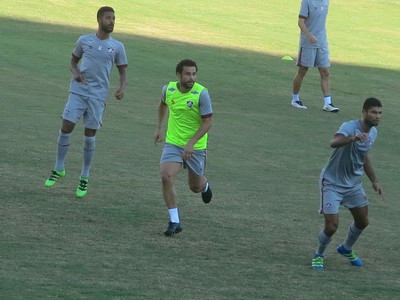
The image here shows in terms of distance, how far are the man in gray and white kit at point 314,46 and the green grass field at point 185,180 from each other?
0.66 metres

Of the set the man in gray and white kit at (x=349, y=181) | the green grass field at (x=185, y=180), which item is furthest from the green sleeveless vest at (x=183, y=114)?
the man in gray and white kit at (x=349, y=181)

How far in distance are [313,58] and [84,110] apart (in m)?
8.74

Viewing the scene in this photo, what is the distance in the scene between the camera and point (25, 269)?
32.2 feet

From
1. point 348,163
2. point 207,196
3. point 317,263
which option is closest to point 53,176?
point 207,196

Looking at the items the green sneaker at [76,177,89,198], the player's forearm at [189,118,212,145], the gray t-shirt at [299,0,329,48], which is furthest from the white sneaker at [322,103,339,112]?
the player's forearm at [189,118,212,145]

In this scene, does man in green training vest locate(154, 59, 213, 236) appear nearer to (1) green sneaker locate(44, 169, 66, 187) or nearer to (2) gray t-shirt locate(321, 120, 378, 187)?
(2) gray t-shirt locate(321, 120, 378, 187)

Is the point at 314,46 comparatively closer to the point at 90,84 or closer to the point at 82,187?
the point at 90,84

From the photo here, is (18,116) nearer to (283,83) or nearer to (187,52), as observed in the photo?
(283,83)

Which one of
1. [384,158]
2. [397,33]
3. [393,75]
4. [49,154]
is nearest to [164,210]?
[49,154]

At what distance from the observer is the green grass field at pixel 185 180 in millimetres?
10039

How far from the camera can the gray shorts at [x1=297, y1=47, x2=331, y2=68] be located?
69.8ft

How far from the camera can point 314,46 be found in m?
21.3

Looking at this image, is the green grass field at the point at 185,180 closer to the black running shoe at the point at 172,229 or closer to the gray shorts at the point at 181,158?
the black running shoe at the point at 172,229

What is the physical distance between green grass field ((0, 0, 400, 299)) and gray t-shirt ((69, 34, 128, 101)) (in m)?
1.26
